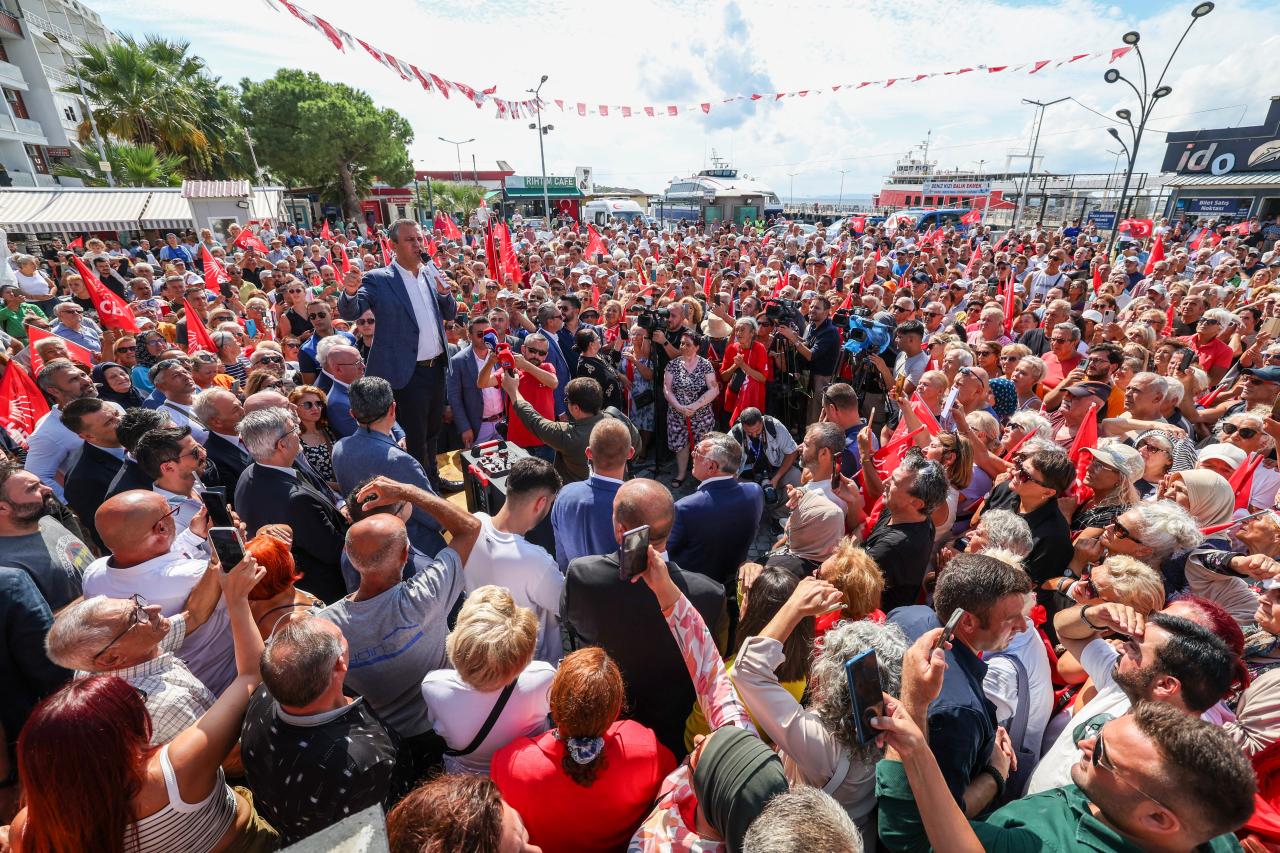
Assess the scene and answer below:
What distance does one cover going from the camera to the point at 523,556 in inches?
108

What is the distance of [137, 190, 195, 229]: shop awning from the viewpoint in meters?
21.0

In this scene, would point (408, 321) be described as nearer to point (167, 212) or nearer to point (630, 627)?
point (630, 627)

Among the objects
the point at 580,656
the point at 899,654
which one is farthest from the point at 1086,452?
the point at 580,656

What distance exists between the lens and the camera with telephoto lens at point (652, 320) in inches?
241

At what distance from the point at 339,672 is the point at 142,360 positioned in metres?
6.08

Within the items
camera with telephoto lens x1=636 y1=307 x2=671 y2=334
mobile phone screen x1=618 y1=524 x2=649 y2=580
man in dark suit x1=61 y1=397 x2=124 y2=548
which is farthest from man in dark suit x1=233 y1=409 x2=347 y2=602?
camera with telephoto lens x1=636 y1=307 x2=671 y2=334

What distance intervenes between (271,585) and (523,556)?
3.33ft

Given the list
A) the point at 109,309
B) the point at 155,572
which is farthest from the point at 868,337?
the point at 109,309

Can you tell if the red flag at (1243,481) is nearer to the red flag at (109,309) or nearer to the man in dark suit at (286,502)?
the man in dark suit at (286,502)

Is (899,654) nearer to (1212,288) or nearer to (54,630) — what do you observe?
(54,630)

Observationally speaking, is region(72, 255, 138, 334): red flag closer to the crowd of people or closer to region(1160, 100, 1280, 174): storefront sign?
the crowd of people

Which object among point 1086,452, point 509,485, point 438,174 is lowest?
point 1086,452

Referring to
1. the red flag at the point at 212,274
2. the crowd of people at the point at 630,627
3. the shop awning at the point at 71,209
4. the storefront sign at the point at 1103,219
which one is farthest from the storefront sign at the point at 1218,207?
the shop awning at the point at 71,209

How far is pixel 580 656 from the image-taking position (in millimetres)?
1857
